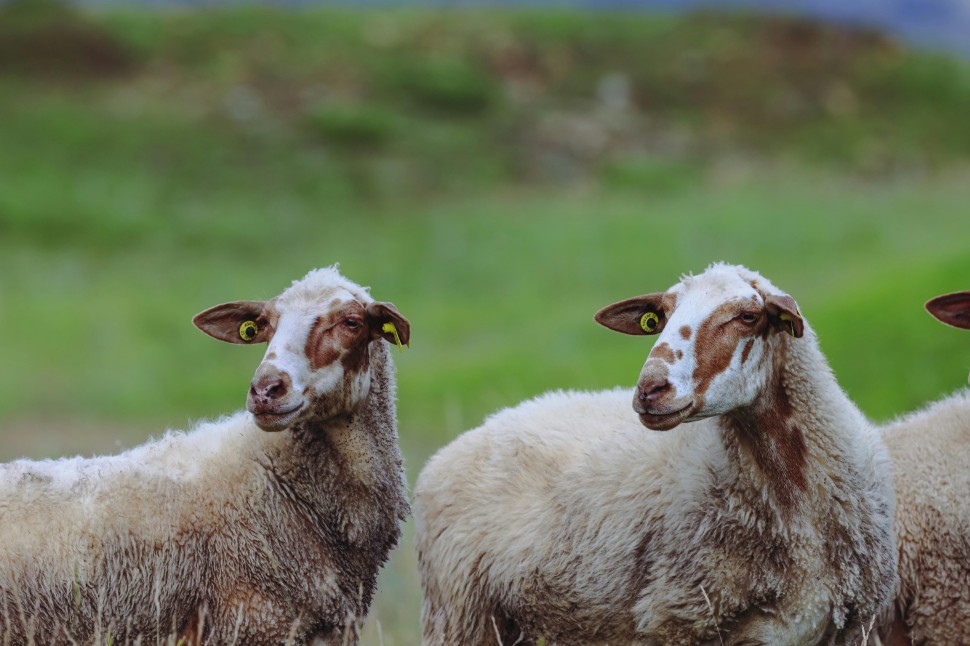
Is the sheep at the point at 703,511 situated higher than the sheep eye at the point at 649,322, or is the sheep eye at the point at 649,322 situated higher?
the sheep eye at the point at 649,322

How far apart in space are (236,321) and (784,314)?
9.89 ft

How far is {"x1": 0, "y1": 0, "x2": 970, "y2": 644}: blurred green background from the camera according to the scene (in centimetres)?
2598

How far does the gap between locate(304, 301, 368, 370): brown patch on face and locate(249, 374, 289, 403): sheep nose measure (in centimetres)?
23

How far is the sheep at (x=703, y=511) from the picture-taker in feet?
22.1

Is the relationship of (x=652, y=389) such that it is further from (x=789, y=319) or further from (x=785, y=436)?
(x=785, y=436)

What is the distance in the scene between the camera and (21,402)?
25.2 meters

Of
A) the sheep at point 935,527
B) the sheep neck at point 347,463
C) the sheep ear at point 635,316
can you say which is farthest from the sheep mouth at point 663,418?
the sheep at point 935,527

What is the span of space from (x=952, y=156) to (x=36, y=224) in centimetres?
2514

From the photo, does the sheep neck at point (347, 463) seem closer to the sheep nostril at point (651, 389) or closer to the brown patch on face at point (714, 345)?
the sheep nostril at point (651, 389)

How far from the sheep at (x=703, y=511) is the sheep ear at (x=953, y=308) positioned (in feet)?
3.02

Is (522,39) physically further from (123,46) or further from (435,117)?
(123,46)

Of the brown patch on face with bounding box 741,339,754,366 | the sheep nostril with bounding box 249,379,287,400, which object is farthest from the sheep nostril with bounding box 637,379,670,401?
the sheep nostril with bounding box 249,379,287,400

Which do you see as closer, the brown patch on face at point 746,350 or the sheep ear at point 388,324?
the brown patch on face at point 746,350

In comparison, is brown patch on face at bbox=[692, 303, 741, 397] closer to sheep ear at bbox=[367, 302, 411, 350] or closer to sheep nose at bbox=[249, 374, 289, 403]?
sheep ear at bbox=[367, 302, 411, 350]
